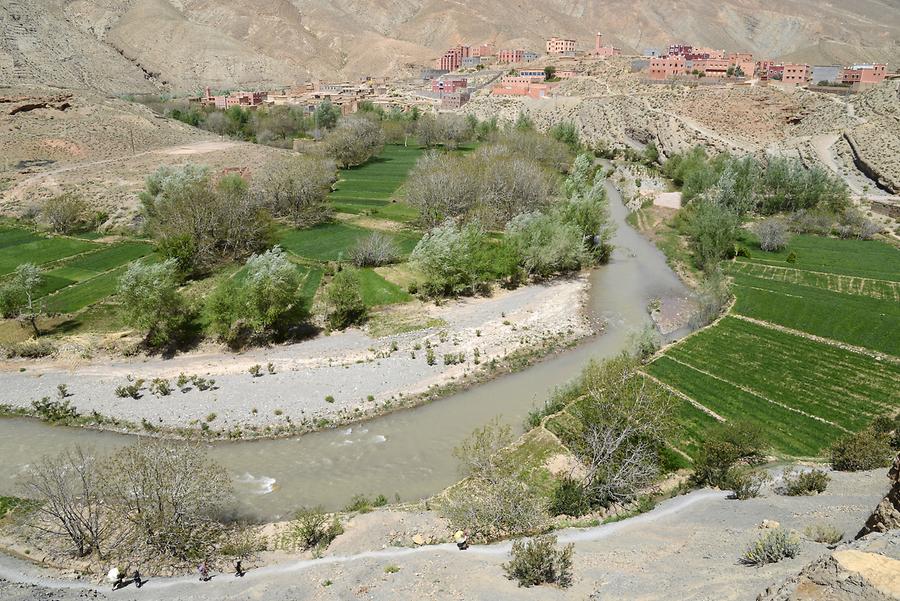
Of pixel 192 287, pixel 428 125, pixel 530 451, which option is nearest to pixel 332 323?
pixel 192 287

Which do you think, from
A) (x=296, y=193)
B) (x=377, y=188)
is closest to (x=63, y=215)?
(x=296, y=193)

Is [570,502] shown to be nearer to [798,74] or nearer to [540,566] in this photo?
[540,566]

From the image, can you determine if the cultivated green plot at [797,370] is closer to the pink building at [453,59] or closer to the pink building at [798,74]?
the pink building at [798,74]

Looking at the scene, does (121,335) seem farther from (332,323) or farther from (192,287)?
(332,323)

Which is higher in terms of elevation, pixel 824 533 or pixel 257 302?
pixel 257 302

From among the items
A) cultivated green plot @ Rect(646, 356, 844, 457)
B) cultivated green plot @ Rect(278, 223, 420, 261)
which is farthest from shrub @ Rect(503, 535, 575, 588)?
cultivated green plot @ Rect(278, 223, 420, 261)

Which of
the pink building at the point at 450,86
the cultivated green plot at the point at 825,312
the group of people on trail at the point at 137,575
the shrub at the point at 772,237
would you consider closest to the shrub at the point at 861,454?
the cultivated green plot at the point at 825,312
